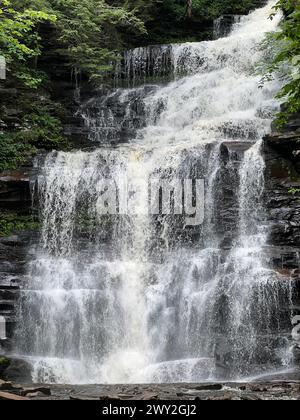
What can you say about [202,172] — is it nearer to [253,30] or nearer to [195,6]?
[253,30]

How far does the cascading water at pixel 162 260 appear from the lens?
12516 mm

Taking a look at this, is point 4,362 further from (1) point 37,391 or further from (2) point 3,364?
(1) point 37,391

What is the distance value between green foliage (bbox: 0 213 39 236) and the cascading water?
0.44 m

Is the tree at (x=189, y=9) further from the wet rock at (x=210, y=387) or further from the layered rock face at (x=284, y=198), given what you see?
the wet rock at (x=210, y=387)

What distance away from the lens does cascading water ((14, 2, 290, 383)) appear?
1252 centimetres

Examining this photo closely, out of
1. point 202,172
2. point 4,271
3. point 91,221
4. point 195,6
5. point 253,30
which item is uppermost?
point 195,6

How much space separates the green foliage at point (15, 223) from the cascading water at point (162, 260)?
44 centimetres

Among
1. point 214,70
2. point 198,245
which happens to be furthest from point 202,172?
point 214,70

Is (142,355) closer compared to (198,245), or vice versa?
(142,355)

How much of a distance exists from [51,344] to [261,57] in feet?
48.3

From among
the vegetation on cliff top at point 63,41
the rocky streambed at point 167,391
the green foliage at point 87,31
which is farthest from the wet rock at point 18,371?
the green foliage at point 87,31

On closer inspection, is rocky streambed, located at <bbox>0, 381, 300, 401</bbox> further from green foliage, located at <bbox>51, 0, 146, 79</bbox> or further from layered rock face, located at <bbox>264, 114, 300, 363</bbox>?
green foliage, located at <bbox>51, 0, 146, 79</bbox>

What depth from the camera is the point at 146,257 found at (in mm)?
15453

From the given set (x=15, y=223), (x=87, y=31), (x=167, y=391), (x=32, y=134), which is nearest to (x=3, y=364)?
(x=167, y=391)
